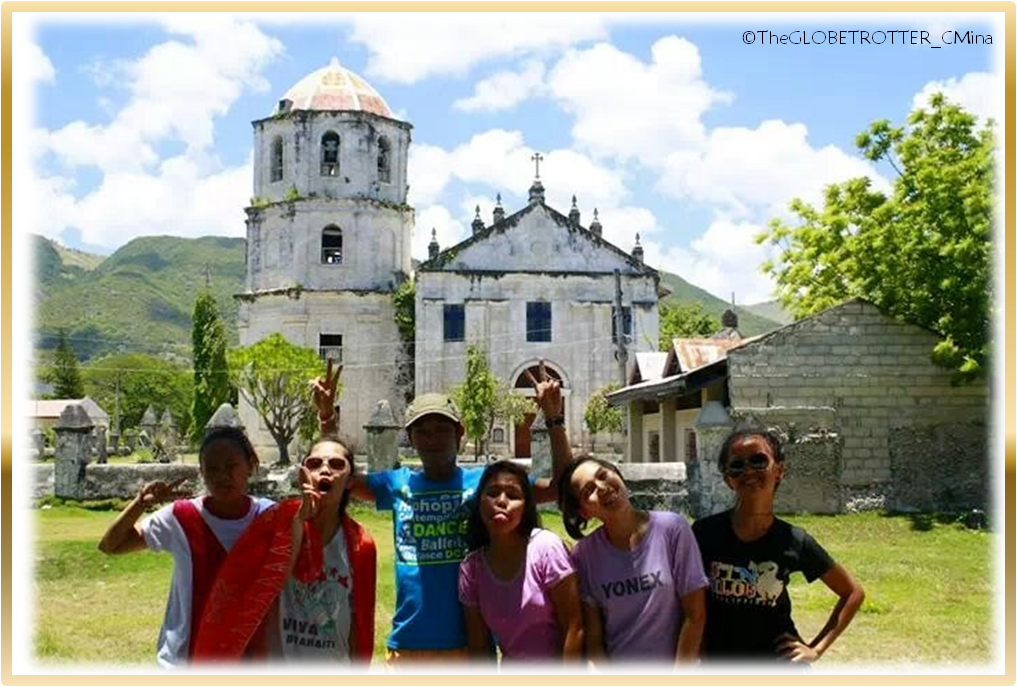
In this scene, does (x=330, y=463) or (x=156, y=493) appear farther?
(x=156, y=493)

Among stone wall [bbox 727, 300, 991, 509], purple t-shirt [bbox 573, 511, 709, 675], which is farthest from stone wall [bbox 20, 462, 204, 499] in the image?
purple t-shirt [bbox 573, 511, 709, 675]

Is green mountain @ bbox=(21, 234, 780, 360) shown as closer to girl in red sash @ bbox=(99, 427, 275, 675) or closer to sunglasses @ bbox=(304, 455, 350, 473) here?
girl in red sash @ bbox=(99, 427, 275, 675)

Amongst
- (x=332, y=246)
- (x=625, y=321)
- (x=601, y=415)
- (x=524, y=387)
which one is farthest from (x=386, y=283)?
(x=601, y=415)

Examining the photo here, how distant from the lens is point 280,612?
13.4ft

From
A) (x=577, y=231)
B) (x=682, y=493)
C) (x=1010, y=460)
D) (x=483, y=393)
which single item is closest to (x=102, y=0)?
(x=1010, y=460)

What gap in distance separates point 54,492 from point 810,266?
15.7 meters

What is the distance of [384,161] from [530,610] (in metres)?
33.6

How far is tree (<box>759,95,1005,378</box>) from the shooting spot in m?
15.6

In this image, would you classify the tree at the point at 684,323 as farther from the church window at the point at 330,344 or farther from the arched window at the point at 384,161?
the church window at the point at 330,344

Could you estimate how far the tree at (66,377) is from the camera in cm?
6562

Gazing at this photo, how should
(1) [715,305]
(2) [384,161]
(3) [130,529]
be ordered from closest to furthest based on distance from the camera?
(3) [130,529] < (2) [384,161] < (1) [715,305]

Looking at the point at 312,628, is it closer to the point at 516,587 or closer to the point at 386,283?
the point at 516,587

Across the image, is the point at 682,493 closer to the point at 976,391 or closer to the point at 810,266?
the point at 976,391

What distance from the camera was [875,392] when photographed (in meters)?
16.9
